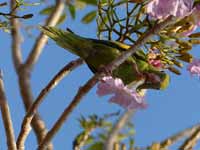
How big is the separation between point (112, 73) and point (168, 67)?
14cm

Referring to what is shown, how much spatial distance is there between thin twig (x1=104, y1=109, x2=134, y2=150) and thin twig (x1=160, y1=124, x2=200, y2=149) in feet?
0.30

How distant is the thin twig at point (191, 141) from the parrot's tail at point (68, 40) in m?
A: 0.26

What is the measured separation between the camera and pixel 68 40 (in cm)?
99

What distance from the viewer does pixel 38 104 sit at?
1018 mm

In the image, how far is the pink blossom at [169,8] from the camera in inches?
34.7

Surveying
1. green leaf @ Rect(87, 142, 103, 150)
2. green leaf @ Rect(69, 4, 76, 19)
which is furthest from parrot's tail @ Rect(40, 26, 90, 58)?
green leaf @ Rect(69, 4, 76, 19)

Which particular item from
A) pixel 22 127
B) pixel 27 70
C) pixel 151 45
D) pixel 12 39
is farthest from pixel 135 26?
pixel 12 39

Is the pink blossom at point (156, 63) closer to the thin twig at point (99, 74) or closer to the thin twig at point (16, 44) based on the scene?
the thin twig at point (99, 74)

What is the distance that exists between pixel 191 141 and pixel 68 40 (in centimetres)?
31

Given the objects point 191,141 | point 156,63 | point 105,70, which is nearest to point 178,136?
point 191,141

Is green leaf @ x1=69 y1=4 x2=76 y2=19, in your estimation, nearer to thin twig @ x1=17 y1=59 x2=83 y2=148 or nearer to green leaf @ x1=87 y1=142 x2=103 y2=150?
green leaf @ x1=87 y1=142 x2=103 y2=150

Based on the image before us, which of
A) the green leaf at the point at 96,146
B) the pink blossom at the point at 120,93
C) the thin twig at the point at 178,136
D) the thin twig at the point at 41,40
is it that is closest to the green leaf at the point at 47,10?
the thin twig at the point at 41,40

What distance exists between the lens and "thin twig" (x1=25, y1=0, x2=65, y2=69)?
1983 millimetres

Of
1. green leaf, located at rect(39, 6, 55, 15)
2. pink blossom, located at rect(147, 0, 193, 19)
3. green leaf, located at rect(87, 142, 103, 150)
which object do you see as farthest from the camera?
green leaf, located at rect(39, 6, 55, 15)
